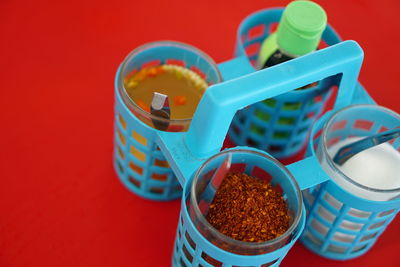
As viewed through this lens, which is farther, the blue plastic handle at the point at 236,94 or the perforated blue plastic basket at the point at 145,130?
the perforated blue plastic basket at the point at 145,130

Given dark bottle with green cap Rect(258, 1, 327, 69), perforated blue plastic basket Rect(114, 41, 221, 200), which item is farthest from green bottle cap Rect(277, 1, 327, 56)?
perforated blue plastic basket Rect(114, 41, 221, 200)

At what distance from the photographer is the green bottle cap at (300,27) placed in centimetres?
73

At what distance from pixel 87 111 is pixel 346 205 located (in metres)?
0.41

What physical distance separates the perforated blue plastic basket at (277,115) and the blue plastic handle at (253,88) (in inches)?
3.8

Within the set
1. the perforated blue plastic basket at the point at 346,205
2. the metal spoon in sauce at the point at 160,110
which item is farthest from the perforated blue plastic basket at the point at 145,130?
the perforated blue plastic basket at the point at 346,205

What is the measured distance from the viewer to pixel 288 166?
67 centimetres

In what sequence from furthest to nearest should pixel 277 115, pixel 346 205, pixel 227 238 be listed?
pixel 277 115, pixel 346 205, pixel 227 238

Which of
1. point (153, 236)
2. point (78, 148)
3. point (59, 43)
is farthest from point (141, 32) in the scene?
point (153, 236)

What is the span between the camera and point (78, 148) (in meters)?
0.83

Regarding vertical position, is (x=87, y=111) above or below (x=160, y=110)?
below

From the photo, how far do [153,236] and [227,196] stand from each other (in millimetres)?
183

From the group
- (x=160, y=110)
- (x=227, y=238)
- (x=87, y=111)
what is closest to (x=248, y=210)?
(x=227, y=238)

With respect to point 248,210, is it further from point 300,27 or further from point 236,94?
point 300,27

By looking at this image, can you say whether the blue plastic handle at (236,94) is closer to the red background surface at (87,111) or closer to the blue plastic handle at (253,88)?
the blue plastic handle at (253,88)
